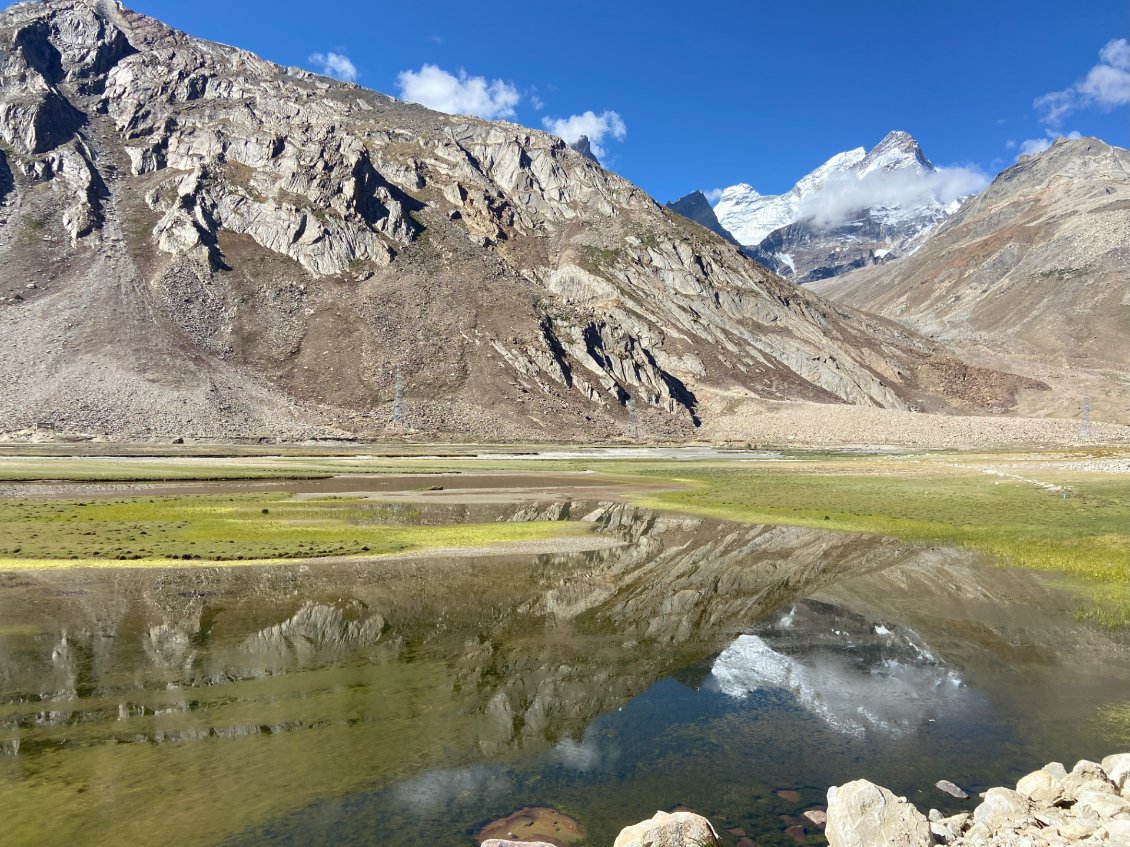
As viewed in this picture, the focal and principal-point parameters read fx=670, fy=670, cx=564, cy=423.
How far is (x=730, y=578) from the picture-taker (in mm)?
24797

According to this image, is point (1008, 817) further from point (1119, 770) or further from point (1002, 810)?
point (1119, 770)

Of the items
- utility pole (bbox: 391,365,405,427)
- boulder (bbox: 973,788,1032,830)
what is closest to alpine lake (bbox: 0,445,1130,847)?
boulder (bbox: 973,788,1032,830)

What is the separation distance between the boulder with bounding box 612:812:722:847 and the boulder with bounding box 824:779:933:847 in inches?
62.9

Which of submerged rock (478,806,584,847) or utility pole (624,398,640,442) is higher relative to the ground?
utility pole (624,398,640,442)

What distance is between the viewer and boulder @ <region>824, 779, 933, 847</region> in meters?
8.16

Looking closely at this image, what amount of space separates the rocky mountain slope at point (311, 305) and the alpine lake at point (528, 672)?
9268 cm

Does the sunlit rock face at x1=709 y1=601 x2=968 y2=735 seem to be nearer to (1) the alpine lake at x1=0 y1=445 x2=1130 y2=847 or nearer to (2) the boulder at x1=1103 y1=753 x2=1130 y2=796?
(1) the alpine lake at x1=0 y1=445 x2=1130 y2=847

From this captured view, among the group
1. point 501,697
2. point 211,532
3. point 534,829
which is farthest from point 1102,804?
point 211,532

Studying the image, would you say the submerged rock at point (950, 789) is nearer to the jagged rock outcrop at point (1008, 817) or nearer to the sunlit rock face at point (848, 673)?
the jagged rock outcrop at point (1008, 817)

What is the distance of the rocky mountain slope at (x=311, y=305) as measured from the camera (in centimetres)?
11912

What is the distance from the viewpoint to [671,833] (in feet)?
26.9

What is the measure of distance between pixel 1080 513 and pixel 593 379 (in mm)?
115022

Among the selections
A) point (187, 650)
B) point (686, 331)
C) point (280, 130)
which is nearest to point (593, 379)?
point (686, 331)

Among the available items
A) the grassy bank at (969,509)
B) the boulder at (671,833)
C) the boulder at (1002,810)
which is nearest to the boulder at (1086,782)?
the boulder at (1002,810)
